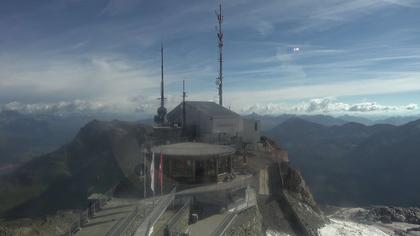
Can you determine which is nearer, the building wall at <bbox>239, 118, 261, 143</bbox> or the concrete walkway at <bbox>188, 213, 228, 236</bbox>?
the concrete walkway at <bbox>188, 213, 228, 236</bbox>

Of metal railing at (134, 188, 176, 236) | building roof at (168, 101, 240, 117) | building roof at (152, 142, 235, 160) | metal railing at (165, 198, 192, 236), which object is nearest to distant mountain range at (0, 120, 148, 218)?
building roof at (168, 101, 240, 117)

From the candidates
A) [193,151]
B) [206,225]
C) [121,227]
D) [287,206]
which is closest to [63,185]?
[287,206]

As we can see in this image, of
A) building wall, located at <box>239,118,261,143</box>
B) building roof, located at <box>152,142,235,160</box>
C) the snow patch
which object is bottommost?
the snow patch

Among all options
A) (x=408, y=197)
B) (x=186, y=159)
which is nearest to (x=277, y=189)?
(x=186, y=159)

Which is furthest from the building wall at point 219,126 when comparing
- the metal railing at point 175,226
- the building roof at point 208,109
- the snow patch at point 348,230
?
the metal railing at point 175,226

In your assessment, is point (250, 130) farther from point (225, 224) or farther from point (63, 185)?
point (63, 185)

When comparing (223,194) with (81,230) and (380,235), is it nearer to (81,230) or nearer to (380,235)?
(81,230)

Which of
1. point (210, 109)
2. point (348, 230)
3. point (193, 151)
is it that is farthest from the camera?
point (210, 109)

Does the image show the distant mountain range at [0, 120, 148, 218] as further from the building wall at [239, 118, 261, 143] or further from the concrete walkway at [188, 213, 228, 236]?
the concrete walkway at [188, 213, 228, 236]
